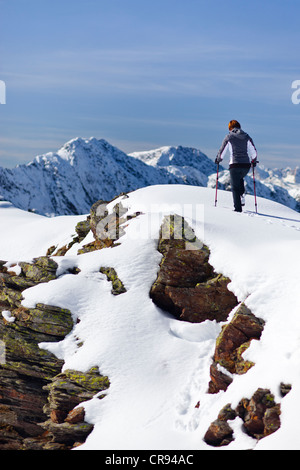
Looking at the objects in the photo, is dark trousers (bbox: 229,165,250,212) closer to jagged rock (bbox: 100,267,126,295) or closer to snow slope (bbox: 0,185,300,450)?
snow slope (bbox: 0,185,300,450)

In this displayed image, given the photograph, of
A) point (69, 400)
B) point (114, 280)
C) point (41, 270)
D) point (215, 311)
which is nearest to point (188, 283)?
point (215, 311)

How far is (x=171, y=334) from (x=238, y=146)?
9.04 metres

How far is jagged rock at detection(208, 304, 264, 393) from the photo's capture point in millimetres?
12491

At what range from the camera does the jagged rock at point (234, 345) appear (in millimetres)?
12491

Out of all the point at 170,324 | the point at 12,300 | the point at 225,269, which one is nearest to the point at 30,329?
the point at 12,300

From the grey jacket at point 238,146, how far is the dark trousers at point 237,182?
11.2 inches

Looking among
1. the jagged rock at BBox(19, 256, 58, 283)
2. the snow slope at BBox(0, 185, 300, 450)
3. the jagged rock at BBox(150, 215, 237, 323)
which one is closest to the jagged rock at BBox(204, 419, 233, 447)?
the snow slope at BBox(0, 185, 300, 450)

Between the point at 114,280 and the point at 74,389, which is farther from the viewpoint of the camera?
the point at 114,280

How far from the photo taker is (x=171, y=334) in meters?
14.8

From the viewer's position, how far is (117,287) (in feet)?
54.0

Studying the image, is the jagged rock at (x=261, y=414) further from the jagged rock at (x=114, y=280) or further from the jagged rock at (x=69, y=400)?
the jagged rock at (x=114, y=280)

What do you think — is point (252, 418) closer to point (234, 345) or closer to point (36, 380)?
point (234, 345)
